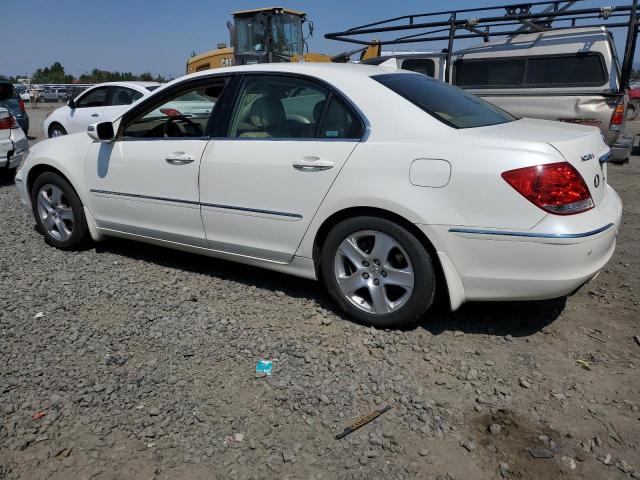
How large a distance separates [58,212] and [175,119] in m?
1.48

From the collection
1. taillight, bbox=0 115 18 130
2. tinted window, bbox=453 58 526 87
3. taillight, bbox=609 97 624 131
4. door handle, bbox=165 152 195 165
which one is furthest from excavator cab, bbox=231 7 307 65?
door handle, bbox=165 152 195 165

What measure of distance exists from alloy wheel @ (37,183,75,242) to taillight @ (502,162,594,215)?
3.71 meters

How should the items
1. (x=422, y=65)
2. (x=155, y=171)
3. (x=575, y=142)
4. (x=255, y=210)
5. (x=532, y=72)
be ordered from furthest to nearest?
(x=422, y=65)
(x=532, y=72)
(x=155, y=171)
(x=255, y=210)
(x=575, y=142)

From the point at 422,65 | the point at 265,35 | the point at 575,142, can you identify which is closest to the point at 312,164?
the point at 575,142

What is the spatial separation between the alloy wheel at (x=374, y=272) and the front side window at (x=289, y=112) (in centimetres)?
66

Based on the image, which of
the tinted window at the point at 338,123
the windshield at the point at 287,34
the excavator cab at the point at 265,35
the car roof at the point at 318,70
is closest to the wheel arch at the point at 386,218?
the tinted window at the point at 338,123

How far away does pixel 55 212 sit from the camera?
4883 millimetres

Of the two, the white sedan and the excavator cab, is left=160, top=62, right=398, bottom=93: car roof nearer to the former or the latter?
the white sedan

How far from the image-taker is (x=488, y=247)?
116 inches

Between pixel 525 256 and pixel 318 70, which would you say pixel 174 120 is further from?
pixel 525 256

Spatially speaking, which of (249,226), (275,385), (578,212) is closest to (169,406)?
(275,385)

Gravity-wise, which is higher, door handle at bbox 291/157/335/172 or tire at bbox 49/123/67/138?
door handle at bbox 291/157/335/172

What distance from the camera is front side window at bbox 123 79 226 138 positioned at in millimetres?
3980

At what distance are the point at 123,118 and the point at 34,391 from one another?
2.28 meters
